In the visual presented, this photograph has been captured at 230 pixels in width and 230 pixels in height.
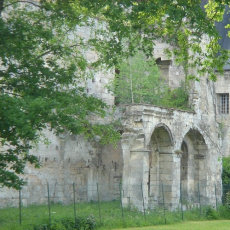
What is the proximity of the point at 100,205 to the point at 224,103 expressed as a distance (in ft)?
54.8

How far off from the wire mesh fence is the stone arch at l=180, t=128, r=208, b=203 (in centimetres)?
16

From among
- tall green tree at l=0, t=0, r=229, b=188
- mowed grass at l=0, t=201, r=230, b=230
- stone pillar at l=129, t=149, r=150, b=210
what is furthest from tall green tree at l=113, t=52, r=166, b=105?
tall green tree at l=0, t=0, r=229, b=188

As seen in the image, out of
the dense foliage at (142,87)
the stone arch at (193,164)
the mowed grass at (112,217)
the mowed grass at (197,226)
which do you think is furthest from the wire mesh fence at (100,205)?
the dense foliage at (142,87)

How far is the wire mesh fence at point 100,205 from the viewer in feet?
66.7

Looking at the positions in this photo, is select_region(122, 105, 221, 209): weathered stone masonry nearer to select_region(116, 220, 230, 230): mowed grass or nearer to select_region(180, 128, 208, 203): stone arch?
select_region(180, 128, 208, 203): stone arch

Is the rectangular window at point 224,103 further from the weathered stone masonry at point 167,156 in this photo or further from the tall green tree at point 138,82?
the tall green tree at point 138,82

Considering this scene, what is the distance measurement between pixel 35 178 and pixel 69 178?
7.13 ft

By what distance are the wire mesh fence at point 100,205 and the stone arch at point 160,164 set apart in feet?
0.23

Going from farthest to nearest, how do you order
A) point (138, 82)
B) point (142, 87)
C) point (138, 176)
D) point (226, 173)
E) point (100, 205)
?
point (226, 173) → point (142, 87) → point (138, 82) → point (100, 205) → point (138, 176)

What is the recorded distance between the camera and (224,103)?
39.8 metres

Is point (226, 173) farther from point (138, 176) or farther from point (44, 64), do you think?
point (44, 64)

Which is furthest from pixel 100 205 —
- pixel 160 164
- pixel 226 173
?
pixel 226 173

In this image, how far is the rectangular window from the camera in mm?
39609

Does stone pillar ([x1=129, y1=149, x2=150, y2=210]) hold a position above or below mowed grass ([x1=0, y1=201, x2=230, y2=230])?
above
